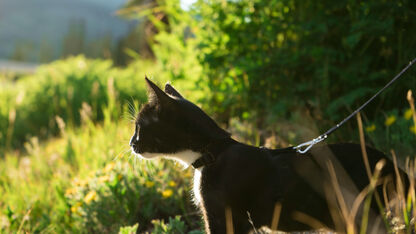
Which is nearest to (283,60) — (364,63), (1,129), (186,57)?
(364,63)

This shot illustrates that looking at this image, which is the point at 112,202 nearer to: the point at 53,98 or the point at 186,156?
the point at 186,156

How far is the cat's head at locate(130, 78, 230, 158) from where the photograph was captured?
2.05m

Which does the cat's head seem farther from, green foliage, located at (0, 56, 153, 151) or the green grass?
green foliage, located at (0, 56, 153, 151)

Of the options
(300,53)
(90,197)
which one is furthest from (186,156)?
(300,53)

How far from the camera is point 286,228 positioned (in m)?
2.05

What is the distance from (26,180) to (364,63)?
3956 mm

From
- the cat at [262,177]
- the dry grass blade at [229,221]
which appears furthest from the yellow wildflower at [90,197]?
the dry grass blade at [229,221]

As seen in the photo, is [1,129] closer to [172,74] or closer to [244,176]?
[172,74]

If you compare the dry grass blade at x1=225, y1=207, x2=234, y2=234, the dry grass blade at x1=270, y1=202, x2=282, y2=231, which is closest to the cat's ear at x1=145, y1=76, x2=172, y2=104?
the dry grass blade at x1=225, y1=207, x2=234, y2=234

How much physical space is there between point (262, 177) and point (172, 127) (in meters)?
0.53

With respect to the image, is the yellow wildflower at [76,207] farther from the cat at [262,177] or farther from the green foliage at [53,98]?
the green foliage at [53,98]

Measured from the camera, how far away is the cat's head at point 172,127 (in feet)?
6.72

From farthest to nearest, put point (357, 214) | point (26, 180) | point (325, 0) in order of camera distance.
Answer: point (26, 180), point (325, 0), point (357, 214)

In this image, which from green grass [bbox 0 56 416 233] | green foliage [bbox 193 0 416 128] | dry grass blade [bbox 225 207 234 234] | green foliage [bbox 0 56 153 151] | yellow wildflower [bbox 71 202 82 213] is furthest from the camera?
green foliage [bbox 0 56 153 151]
